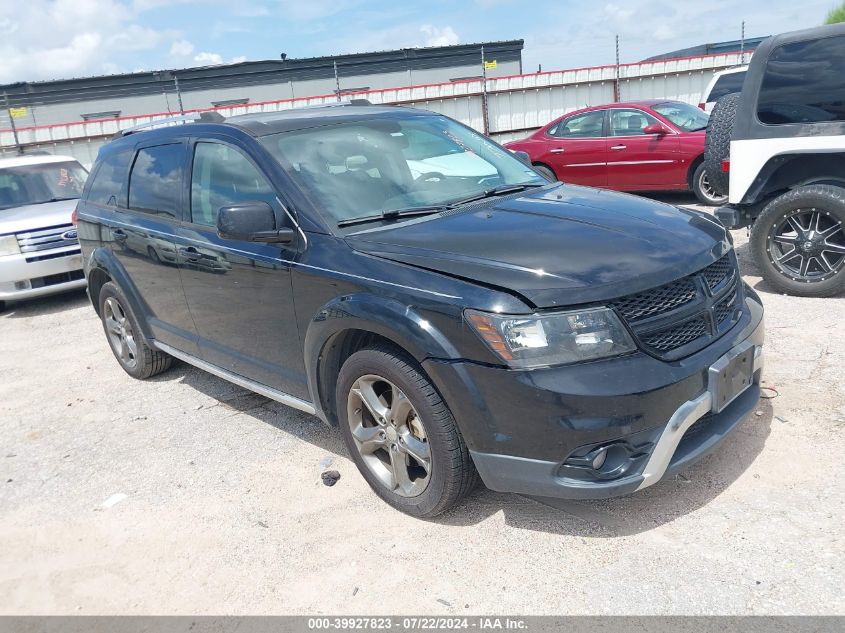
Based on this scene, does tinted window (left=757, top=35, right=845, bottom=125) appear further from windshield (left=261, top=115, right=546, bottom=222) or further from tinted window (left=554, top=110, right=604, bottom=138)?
tinted window (left=554, top=110, right=604, bottom=138)

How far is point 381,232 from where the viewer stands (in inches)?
127

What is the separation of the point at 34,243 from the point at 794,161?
7744mm

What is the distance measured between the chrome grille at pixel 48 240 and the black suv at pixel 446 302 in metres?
4.27

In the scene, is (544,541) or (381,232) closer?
(544,541)

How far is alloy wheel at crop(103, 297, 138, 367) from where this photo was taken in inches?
213

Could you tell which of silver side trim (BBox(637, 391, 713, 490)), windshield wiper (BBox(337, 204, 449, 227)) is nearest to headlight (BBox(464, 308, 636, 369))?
silver side trim (BBox(637, 391, 713, 490))

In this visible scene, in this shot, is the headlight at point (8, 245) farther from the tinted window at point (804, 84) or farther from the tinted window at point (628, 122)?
the tinted window at point (628, 122)

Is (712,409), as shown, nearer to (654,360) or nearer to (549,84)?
(654,360)

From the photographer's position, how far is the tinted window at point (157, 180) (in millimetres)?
4348

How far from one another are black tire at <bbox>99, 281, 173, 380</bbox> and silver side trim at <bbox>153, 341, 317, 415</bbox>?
291mm

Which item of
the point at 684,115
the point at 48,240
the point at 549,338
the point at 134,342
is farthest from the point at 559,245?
the point at 684,115

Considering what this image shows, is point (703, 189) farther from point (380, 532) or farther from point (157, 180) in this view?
point (380, 532)

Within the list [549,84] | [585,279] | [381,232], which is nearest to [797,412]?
[585,279]

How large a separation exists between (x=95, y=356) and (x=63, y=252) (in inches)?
94.6
